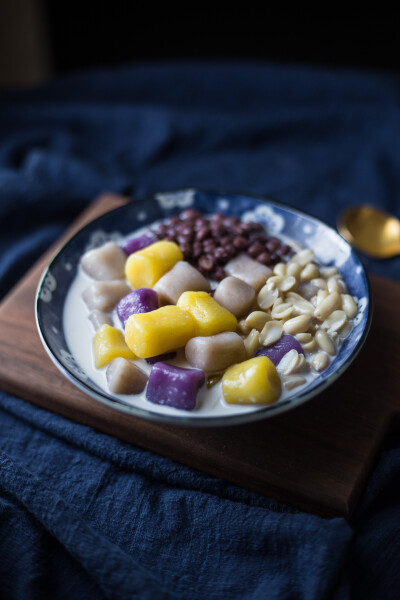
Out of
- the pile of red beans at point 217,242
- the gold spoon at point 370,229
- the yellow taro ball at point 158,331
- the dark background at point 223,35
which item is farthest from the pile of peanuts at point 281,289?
the dark background at point 223,35

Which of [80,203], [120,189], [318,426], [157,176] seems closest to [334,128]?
[157,176]

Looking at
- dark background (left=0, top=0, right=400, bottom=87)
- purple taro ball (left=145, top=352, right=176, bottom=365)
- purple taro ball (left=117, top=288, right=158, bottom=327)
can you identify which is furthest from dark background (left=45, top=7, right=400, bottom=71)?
purple taro ball (left=145, top=352, right=176, bottom=365)

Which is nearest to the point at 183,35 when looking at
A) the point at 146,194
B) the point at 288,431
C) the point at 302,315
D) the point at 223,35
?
the point at 223,35

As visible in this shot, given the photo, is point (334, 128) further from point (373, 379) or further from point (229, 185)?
point (373, 379)

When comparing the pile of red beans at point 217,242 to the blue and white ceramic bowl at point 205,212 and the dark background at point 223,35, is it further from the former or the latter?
the dark background at point 223,35

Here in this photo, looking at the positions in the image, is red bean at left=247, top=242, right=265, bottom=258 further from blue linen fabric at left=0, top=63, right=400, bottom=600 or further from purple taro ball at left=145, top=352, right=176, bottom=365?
blue linen fabric at left=0, top=63, right=400, bottom=600
